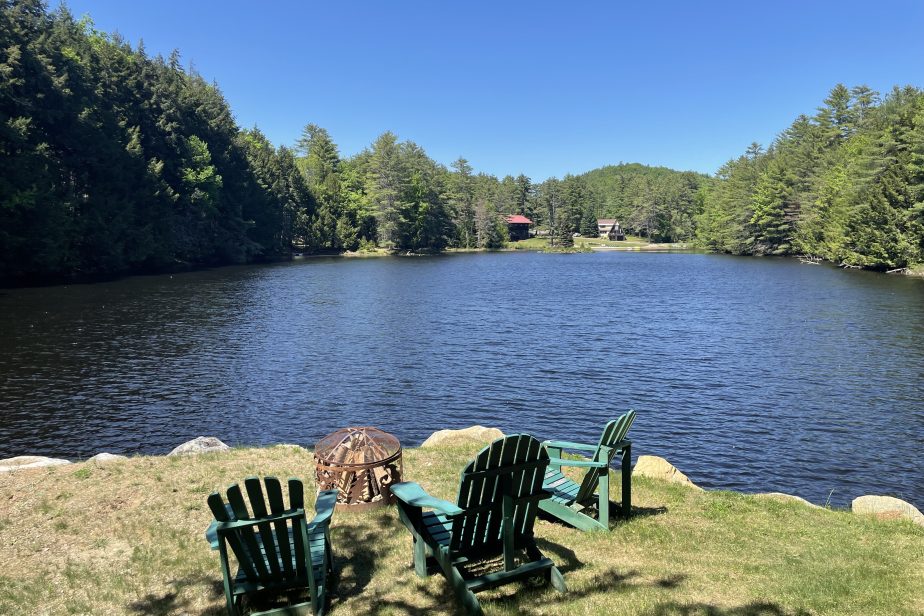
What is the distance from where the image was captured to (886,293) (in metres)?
44.0

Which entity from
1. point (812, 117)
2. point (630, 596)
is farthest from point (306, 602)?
point (812, 117)

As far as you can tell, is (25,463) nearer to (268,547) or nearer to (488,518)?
(268,547)

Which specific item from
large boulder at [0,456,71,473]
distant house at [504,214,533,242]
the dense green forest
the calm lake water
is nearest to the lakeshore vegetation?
the dense green forest

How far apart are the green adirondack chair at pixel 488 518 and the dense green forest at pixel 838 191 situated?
6199 cm

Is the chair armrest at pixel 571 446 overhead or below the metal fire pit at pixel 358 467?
overhead

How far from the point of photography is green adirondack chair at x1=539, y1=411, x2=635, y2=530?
7.20 m

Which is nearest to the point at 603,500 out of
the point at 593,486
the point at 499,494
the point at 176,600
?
the point at 593,486

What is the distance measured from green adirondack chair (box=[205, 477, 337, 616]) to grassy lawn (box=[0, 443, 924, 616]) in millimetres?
404

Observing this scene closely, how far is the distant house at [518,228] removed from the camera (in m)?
142

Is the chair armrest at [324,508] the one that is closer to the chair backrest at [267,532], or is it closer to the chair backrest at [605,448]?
the chair backrest at [267,532]

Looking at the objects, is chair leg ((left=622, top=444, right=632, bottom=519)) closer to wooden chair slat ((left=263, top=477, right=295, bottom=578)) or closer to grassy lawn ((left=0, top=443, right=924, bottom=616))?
grassy lawn ((left=0, top=443, right=924, bottom=616))

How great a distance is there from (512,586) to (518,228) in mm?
140196

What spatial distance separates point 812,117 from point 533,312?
85891 millimetres

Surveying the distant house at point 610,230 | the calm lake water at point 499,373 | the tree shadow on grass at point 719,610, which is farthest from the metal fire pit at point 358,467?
the distant house at point 610,230
